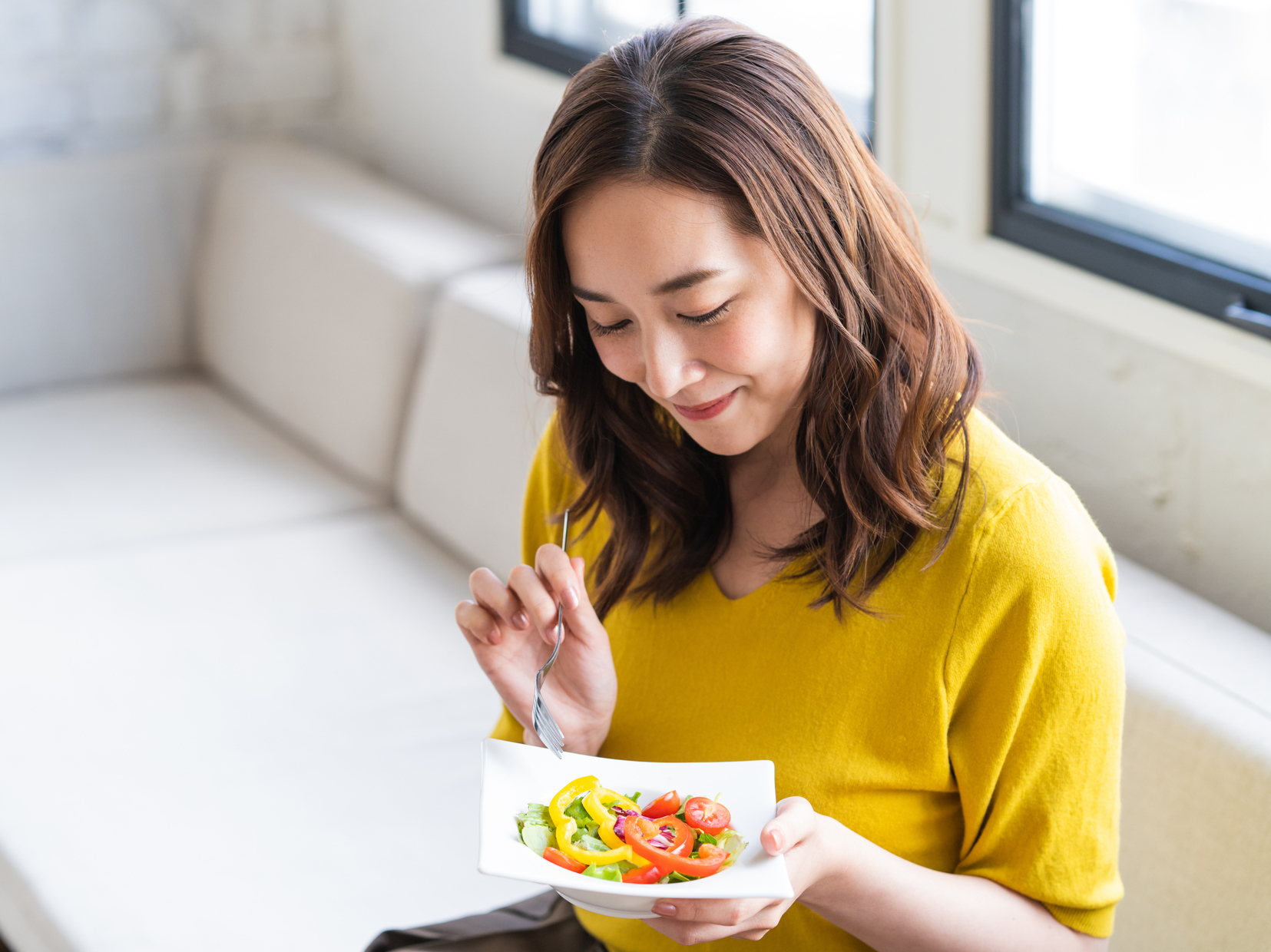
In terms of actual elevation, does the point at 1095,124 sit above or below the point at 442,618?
above

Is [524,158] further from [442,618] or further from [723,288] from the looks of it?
[723,288]

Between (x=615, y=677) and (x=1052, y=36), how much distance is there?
40.8 inches

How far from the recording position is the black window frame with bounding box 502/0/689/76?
262 cm

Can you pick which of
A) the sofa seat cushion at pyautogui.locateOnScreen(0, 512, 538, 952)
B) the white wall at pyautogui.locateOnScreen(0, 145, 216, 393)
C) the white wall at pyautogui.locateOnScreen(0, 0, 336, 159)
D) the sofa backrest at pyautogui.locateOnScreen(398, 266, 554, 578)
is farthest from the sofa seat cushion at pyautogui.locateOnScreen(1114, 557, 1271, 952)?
the white wall at pyautogui.locateOnScreen(0, 0, 336, 159)

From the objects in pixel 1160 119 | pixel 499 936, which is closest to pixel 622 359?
pixel 499 936

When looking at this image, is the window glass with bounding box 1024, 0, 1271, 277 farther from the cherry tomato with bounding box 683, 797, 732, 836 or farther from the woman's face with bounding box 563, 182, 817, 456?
the cherry tomato with bounding box 683, 797, 732, 836

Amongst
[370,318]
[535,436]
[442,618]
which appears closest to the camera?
[535,436]

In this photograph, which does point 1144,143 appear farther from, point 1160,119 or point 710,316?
point 710,316

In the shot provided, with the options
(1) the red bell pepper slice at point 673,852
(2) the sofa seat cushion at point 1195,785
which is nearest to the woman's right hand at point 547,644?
(1) the red bell pepper slice at point 673,852

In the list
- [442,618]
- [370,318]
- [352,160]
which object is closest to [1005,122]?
[442,618]

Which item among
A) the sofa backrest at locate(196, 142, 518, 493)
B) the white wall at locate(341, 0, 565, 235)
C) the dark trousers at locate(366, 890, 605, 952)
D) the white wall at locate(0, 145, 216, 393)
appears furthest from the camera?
the white wall at locate(0, 145, 216, 393)

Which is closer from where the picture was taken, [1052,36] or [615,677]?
[615,677]

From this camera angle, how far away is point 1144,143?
5.42ft

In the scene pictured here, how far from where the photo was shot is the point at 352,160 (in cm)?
345
